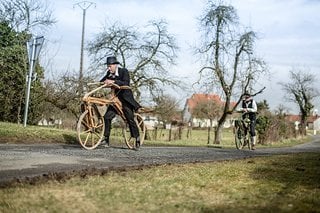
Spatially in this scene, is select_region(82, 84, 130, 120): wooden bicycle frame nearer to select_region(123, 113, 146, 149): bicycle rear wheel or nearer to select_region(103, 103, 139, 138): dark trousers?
select_region(103, 103, 139, 138): dark trousers

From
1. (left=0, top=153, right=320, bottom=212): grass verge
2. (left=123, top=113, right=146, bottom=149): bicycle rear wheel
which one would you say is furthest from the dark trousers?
(left=0, top=153, right=320, bottom=212): grass verge

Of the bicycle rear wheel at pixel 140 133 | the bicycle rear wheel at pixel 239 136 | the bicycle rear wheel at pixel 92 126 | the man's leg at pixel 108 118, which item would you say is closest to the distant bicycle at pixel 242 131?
the bicycle rear wheel at pixel 239 136

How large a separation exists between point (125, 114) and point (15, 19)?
17.0 meters

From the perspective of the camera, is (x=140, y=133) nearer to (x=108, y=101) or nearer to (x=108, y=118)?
(x=108, y=118)

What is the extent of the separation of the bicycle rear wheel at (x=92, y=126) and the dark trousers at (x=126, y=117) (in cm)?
13

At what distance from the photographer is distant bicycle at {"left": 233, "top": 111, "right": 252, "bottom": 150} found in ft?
49.8

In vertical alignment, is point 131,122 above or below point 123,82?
below

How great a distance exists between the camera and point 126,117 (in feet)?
32.7

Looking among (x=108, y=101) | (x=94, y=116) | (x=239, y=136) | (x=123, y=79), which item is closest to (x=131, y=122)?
(x=108, y=101)

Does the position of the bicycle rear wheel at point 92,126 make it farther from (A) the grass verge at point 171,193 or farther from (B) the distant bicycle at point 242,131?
(B) the distant bicycle at point 242,131

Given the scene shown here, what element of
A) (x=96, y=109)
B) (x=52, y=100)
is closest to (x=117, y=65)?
(x=96, y=109)

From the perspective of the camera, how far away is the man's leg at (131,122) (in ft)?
32.4

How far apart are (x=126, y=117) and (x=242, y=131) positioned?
21.2 feet

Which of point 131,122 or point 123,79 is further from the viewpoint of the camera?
point 131,122
